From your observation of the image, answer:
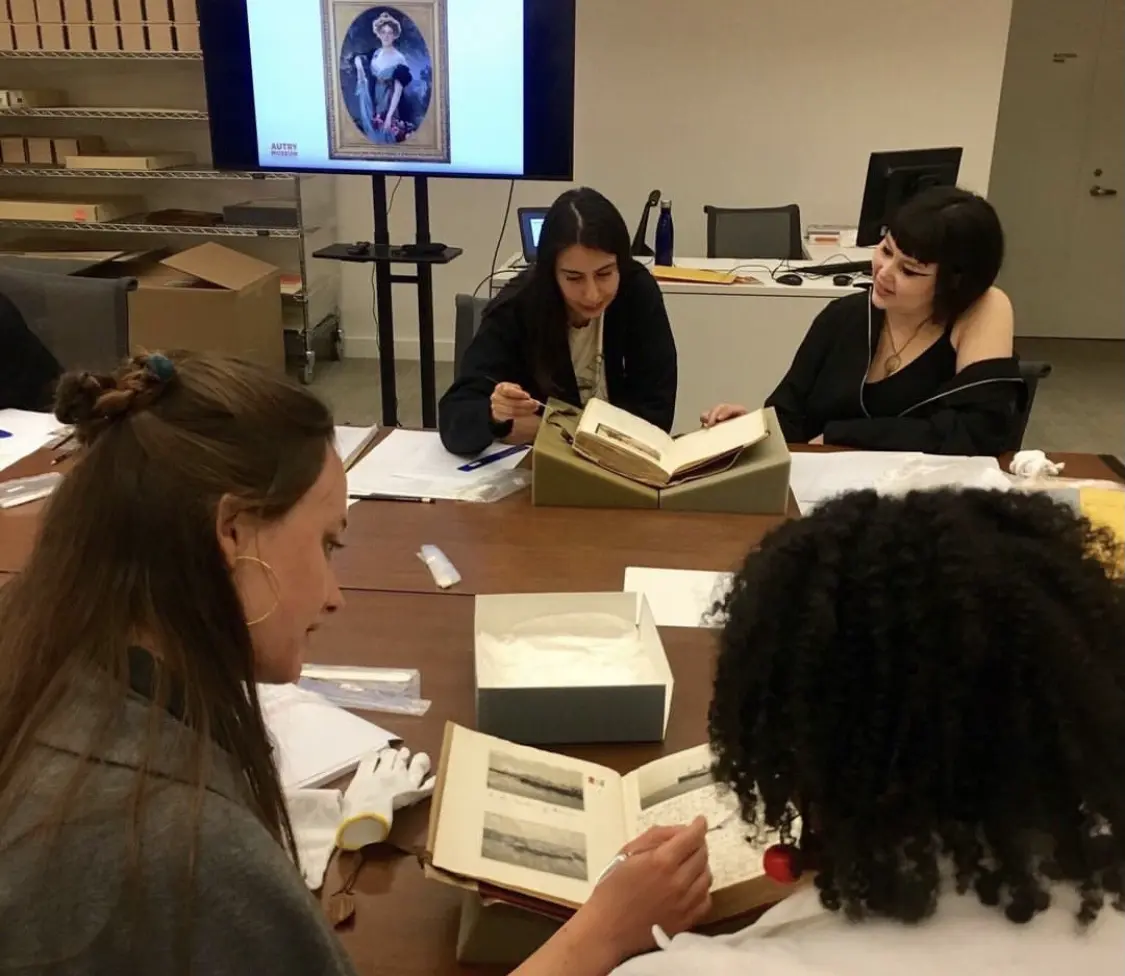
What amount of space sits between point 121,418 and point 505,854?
468mm

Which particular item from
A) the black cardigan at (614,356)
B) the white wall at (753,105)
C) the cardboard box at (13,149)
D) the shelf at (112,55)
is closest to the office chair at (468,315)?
the black cardigan at (614,356)

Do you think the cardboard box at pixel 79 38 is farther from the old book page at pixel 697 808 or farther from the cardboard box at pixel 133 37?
the old book page at pixel 697 808

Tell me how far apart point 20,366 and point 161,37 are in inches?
95.1

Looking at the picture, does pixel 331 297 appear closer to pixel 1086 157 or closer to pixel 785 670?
pixel 1086 157

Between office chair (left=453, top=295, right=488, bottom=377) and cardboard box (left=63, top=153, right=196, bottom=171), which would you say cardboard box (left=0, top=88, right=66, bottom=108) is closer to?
cardboard box (left=63, top=153, right=196, bottom=171)

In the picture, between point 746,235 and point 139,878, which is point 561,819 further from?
point 746,235

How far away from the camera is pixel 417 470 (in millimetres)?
1880

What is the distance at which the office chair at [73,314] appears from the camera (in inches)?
95.3

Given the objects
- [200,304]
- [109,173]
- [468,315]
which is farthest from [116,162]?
[468,315]

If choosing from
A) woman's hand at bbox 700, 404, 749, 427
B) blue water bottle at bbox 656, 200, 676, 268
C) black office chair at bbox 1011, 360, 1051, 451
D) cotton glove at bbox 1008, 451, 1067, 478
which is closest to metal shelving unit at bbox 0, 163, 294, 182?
blue water bottle at bbox 656, 200, 676, 268

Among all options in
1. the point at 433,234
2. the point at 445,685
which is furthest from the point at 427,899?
the point at 433,234

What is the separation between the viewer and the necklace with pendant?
217 cm

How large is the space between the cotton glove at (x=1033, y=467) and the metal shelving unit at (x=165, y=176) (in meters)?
3.22

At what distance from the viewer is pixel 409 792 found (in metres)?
1.01
